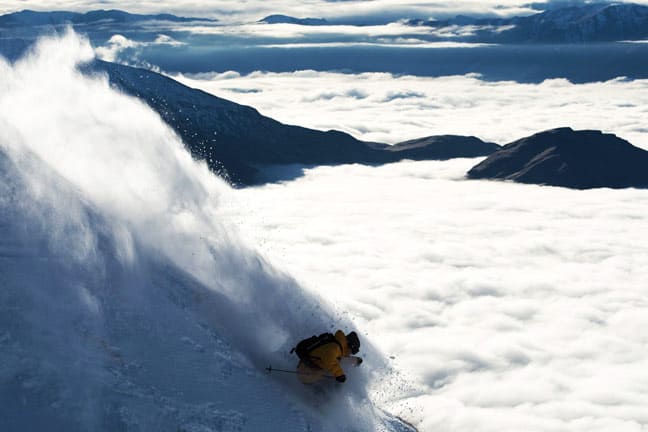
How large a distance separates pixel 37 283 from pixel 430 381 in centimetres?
4450

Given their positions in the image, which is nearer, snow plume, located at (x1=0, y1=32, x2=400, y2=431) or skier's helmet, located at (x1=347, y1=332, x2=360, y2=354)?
snow plume, located at (x1=0, y1=32, x2=400, y2=431)

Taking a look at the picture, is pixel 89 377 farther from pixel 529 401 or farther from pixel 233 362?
pixel 529 401

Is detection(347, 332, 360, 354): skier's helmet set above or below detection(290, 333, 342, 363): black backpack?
below

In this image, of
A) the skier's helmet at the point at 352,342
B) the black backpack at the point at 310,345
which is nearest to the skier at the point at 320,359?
the black backpack at the point at 310,345

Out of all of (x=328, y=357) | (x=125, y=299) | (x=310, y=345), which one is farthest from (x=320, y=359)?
(x=125, y=299)

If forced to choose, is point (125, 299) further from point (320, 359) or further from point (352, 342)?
point (352, 342)

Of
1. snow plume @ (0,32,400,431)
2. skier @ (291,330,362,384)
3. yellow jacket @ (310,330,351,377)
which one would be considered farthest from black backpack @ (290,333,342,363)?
snow plume @ (0,32,400,431)

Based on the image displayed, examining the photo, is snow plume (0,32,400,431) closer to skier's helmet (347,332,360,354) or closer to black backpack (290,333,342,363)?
black backpack (290,333,342,363)

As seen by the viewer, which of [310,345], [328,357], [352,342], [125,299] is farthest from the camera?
[352,342]

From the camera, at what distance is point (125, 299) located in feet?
80.5

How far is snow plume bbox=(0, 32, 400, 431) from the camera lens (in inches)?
816

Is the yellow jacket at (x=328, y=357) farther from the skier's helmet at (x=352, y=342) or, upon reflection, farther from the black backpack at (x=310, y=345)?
the skier's helmet at (x=352, y=342)

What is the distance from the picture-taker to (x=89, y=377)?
20734 millimetres

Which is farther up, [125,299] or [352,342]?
[125,299]
